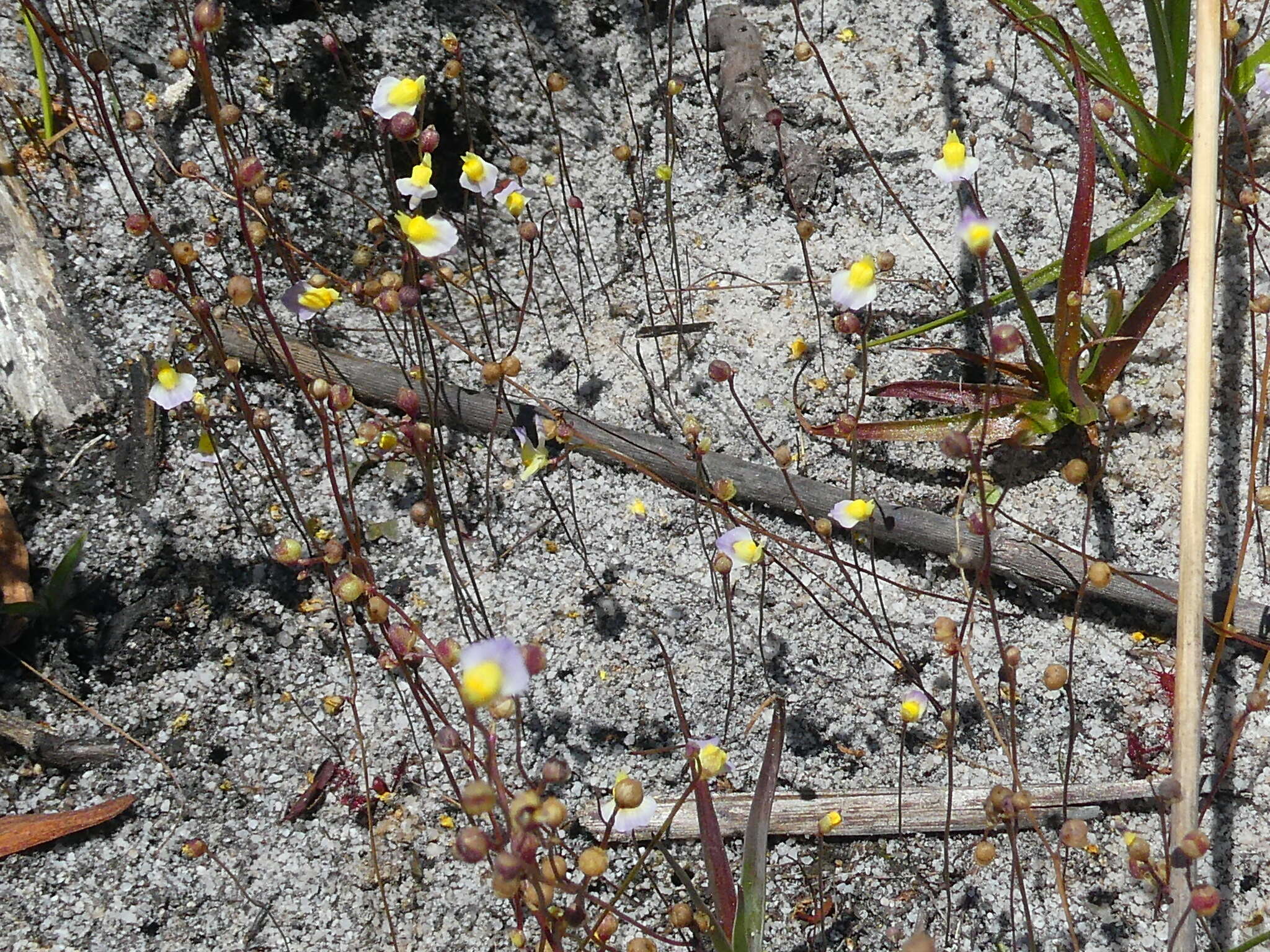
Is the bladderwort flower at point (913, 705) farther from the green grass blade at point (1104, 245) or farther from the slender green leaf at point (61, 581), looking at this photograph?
the slender green leaf at point (61, 581)

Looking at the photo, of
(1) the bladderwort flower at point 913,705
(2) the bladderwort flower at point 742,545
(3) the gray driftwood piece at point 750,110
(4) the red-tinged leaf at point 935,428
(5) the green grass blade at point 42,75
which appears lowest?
(1) the bladderwort flower at point 913,705

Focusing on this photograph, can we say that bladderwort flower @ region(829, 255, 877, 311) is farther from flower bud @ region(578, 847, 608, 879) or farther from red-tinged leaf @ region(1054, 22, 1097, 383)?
flower bud @ region(578, 847, 608, 879)

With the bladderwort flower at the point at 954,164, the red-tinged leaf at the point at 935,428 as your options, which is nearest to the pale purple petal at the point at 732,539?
the red-tinged leaf at the point at 935,428

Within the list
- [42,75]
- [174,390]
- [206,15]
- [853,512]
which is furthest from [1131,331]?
[42,75]

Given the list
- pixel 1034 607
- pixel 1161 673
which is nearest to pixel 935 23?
pixel 1034 607

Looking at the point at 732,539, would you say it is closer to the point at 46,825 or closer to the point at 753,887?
the point at 753,887

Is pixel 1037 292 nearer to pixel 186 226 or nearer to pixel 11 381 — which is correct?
pixel 186 226
